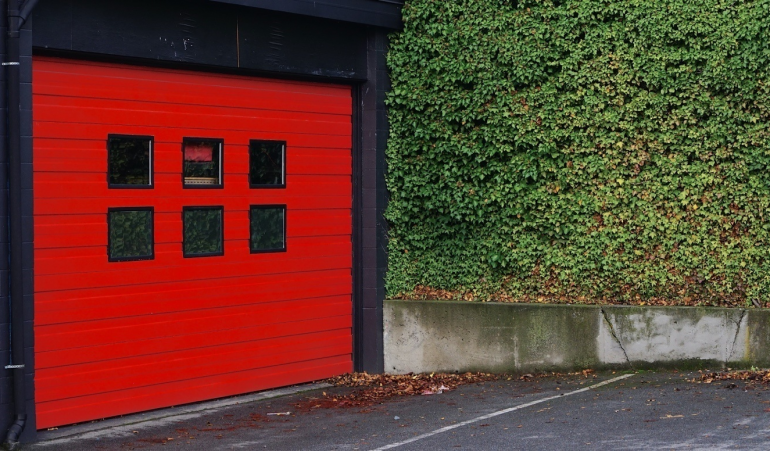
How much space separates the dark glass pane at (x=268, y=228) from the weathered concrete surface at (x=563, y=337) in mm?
1600

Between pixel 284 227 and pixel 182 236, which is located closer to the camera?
pixel 182 236

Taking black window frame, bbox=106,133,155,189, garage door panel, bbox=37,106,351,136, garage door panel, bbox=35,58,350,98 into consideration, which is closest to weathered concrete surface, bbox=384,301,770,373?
garage door panel, bbox=37,106,351,136

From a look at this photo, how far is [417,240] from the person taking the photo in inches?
484

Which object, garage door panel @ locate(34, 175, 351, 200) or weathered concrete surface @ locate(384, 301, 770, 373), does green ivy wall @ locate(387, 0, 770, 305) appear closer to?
weathered concrete surface @ locate(384, 301, 770, 373)

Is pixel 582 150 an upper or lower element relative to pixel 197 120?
lower

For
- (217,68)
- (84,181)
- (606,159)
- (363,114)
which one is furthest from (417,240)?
(84,181)

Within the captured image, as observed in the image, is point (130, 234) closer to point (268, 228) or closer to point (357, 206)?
point (268, 228)

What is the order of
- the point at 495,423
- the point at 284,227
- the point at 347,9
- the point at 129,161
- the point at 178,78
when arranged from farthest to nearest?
the point at 347,9
the point at 284,227
the point at 178,78
the point at 129,161
the point at 495,423

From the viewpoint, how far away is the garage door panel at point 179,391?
Answer: 30.5ft

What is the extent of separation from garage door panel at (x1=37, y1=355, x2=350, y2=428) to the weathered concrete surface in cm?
85

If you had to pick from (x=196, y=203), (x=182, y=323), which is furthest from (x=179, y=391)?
(x=196, y=203)

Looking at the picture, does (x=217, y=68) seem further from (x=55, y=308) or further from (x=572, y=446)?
(x=572, y=446)

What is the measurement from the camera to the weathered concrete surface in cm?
1098

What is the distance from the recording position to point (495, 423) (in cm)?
905
